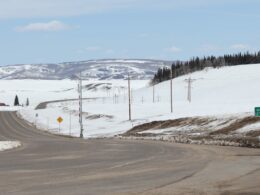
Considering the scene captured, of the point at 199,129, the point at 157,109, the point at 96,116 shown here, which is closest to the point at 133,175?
the point at 199,129

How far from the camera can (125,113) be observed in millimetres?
118500

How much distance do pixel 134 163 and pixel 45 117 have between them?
371 ft

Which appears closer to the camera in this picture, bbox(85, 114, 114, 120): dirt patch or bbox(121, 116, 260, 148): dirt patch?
bbox(121, 116, 260, 148): dirt patch

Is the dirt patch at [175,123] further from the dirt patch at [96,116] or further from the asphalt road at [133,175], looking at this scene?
the asphalt road at [133,175]

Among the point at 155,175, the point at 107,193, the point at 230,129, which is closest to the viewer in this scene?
the point at 107,193

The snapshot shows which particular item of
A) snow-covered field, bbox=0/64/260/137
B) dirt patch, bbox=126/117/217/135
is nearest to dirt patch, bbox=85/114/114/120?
snow-covered field, bbox=0/64/260/137

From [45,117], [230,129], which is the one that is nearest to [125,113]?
[45,117]

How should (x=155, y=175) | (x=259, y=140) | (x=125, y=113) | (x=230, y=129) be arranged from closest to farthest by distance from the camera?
(x=155, y=175), (x=259, y=140), (x=230, y=129), (x=125, y=113)

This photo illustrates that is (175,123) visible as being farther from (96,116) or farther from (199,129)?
(96,116)

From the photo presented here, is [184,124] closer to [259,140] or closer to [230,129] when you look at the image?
[230,129]

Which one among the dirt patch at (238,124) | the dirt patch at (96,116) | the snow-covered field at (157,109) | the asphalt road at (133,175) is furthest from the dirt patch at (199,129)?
the dirt patch at (96,116)

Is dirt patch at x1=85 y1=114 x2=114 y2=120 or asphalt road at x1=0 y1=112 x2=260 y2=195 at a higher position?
asphalt road at x1=0 y1=112 x2=260 y2=195

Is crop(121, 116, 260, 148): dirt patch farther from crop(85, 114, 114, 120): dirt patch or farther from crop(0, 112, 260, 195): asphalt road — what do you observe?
crop(85, 114, 114, 120): dirt patch

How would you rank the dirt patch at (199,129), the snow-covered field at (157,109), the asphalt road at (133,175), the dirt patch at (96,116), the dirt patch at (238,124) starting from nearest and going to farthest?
the asphalt road at (133,175)
the dirt patch at (199,129)
the dirt patch at (238,124)
the snow-covered field at (157,109)
the dirt patch at (96,116)
